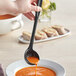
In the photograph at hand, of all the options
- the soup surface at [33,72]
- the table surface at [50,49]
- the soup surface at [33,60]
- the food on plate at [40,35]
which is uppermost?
the soup surface at [33,60]

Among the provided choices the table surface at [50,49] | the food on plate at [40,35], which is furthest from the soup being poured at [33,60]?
the food on plate at [40,35]

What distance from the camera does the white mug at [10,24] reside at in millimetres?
1622

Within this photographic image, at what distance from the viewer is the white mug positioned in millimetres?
1622

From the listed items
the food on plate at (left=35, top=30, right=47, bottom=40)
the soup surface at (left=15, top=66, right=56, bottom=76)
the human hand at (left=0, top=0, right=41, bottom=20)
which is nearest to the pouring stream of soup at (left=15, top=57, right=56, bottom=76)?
the soup surface at (left=15, top=66, right=56, bottom=76)

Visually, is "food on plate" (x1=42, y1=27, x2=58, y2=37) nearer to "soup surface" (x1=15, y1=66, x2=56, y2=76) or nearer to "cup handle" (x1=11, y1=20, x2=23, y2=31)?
"cup handle" (x1=11, y1=20, x2=23, y2=31)

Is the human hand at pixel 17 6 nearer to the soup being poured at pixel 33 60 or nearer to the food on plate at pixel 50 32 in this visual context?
the soup being poured at pixel 33 60

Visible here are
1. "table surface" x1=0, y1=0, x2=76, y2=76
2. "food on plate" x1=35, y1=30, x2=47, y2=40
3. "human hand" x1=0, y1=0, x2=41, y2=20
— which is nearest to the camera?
"human hand" x1=0, y1=0, x2=41, y2=20

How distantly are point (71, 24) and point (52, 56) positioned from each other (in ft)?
1.65

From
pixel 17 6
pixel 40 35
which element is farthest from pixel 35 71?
pixel 40 35

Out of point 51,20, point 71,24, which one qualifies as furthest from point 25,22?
point 71,24

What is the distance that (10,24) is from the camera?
5.41ft

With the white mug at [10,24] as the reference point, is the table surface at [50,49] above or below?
below

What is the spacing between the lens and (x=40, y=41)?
1599 mm

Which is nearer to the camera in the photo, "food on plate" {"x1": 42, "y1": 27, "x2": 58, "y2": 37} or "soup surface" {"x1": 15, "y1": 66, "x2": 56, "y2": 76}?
"soup surface" {"x1": 15, "y1": 66, "x2": 56, "y2": 76}
